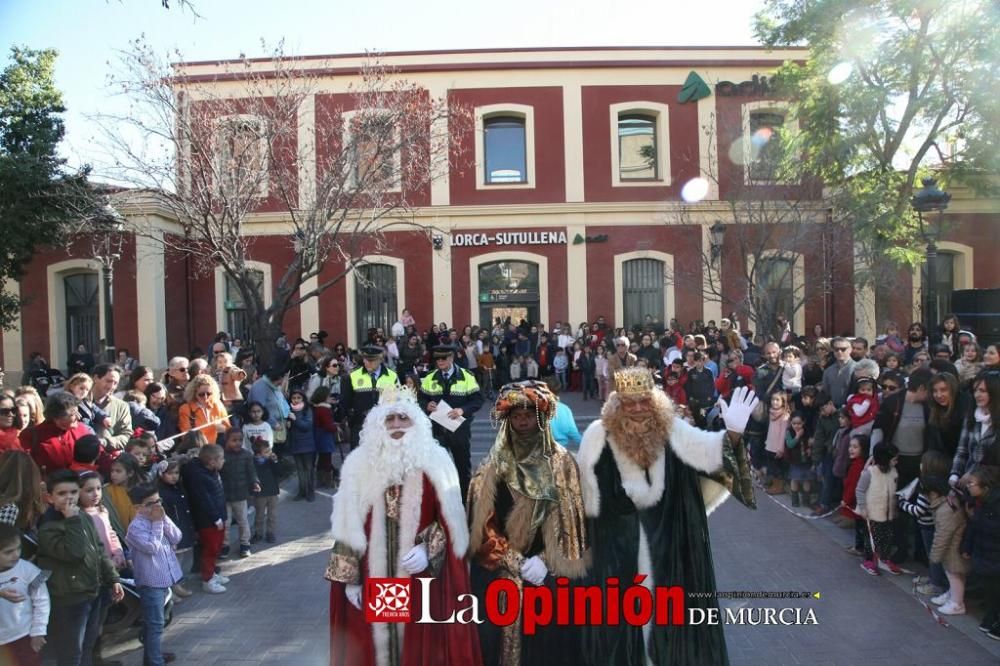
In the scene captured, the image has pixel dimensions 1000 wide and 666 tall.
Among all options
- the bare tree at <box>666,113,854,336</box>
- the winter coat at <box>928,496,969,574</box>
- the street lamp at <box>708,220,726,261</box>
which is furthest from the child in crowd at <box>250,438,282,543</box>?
the street lamp at <box>708,220,726,261</box>

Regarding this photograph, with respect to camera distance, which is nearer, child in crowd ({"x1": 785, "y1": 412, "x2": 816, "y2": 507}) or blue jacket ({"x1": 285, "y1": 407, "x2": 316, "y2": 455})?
child in crowd ({"x1": 785, "y1": 412, "x2": 816, "y2": 507})

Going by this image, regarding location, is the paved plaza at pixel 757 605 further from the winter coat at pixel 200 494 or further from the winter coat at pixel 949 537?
the winter coat at pixel 200 494

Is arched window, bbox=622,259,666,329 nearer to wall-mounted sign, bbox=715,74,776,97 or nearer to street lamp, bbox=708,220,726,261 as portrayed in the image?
street lamp, bbox=708,220,726,261

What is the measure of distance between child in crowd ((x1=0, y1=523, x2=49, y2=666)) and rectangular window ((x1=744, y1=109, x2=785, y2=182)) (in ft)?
53.4

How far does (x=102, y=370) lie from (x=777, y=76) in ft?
54.0

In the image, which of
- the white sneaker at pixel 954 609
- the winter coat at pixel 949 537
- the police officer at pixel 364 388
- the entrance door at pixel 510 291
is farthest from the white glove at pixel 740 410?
the entrance door at pixel 510 291

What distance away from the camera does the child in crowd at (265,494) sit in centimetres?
806

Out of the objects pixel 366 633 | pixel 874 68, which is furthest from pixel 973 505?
pixel 874 68

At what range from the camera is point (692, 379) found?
449 inches

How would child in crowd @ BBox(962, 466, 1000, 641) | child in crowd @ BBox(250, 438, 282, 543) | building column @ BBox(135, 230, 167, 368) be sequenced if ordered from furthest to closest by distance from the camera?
1. building column @ BBox(135, 230, 167, 368)
2. child in crowd @ BBox(250, 438, 282, 543)
3. child in crowd @ BBox(962, 466, 1000, 641)

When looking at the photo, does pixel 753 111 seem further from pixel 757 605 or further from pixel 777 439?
pixel 757 605

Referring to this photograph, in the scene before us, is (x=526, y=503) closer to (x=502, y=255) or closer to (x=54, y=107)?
(x=502, y=255)

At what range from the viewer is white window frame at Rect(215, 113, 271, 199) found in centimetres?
1432

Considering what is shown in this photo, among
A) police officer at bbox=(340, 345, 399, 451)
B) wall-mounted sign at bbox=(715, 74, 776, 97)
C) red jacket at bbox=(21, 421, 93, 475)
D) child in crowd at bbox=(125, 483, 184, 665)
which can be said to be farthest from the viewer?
wall-mounted sign at bbox=(715, 74, 776, 97)
